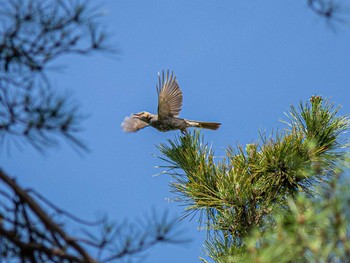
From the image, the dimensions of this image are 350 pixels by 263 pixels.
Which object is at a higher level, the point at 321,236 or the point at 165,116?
the point at 165,116

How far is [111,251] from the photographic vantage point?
1612mm

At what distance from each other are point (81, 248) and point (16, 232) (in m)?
0.18

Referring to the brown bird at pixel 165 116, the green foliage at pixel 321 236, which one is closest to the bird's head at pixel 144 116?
the brown bird at pixel 165 116

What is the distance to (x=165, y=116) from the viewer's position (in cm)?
460

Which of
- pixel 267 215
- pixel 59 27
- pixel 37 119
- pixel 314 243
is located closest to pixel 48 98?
pixel 37 119

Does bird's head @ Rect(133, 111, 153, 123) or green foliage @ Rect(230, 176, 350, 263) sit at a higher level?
bird's head @ Rect(133, 111, 153, 123)

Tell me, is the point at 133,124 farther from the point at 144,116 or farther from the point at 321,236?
the point at 321,236

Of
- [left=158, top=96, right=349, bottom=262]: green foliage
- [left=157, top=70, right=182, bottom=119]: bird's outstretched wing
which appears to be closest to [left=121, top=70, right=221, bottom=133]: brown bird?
[left=157, top=70, right=182, bottom=119]: bird's outstretched wing

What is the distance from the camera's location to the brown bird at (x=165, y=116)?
177 inches

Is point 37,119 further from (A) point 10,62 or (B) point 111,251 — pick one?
(B) point 111,251

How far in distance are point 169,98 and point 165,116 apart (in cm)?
13

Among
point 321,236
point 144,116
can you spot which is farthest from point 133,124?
point 321,236

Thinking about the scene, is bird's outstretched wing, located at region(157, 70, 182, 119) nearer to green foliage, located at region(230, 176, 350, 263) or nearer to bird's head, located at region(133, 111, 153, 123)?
bird's head, located at region(133, 111, 153, 123)

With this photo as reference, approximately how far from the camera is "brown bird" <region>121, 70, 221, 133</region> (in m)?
4.50
